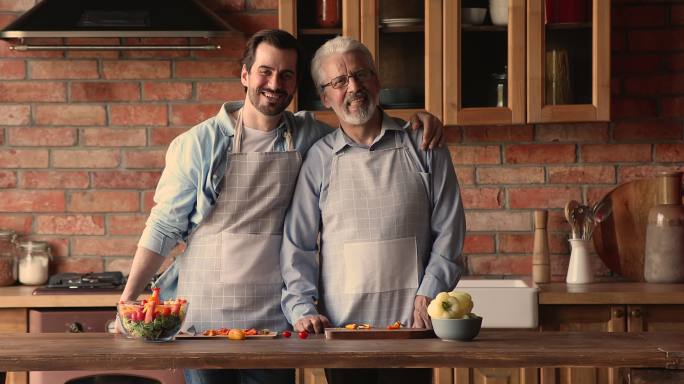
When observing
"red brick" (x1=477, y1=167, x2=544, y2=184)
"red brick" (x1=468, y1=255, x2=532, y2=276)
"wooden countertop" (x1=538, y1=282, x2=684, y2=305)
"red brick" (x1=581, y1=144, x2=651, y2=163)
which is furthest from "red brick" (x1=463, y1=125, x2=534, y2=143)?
"wooden countertop" (x1=538, y1=282, x2=684, y2=305)

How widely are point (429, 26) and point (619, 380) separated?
140 centimetres

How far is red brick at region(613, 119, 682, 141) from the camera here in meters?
3.94

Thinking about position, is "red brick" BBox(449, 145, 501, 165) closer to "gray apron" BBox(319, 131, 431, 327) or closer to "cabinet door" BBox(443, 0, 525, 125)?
"cabinet door" BBox(443, 0, 525, 125)

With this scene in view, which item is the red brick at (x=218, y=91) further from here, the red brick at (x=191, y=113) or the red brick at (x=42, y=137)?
the red brick at (x=42, y=137)

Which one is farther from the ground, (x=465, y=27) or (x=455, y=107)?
(x=465, y=27)

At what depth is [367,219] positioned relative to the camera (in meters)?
2.67

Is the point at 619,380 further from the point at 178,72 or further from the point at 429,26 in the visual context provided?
the point at 178,72

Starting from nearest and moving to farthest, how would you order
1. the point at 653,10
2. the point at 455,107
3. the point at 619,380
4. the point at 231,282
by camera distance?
the point at 231,282, the point at 619,380, the point at 455,107, the point at 653,10

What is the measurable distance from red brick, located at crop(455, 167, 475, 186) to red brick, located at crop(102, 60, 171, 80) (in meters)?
1.20

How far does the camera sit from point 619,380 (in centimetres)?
341

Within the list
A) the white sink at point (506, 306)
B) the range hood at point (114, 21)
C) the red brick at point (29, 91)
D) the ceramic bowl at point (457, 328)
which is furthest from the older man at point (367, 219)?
the red brick at point (29, 91)

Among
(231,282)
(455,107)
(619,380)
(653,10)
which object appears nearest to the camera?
(231,282)

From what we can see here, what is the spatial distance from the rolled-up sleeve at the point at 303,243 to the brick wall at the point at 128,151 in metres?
1.31

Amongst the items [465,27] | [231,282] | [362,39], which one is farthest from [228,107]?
[465,27]
